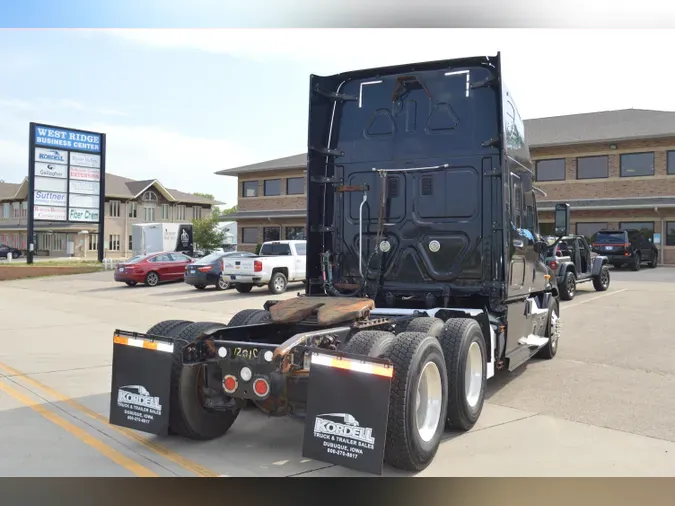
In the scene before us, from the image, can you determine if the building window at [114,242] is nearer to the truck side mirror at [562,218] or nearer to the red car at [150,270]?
the red car at [150,270]

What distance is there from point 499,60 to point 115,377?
15.6 feet

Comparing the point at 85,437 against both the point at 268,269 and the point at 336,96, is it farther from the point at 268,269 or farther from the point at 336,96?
the point at 268,269

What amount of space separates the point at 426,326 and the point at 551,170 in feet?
97.3

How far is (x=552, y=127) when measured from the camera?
115 ft

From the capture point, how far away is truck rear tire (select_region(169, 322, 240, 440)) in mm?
5016

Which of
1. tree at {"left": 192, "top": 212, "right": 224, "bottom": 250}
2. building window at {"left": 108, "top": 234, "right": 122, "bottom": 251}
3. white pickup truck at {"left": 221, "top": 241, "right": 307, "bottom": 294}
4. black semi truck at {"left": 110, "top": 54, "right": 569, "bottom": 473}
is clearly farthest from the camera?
building window at {"left": 108, "top": 234, "right": 122, "bottom": 251}

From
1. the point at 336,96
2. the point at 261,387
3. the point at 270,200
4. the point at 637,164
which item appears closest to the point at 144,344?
the point at 261,387

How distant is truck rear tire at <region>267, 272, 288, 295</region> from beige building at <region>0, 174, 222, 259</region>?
43.5 m

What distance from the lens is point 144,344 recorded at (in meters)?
5.09

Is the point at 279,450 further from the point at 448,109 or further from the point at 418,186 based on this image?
the point at 448,109

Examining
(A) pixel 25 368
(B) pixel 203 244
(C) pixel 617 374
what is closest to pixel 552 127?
(B) pixel 203 244

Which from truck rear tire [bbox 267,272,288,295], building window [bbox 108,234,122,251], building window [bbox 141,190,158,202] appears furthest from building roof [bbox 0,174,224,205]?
truck rear tire [bbox 267,272,288,295]

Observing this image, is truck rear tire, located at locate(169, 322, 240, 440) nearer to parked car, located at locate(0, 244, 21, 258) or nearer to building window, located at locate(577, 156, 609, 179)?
building window, located at locate(577, 156, 609, 179)

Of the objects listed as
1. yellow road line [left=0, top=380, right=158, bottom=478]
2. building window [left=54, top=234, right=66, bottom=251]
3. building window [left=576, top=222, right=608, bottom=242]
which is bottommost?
yellow road line [left=0, top=380, right=158, bottom=478]
